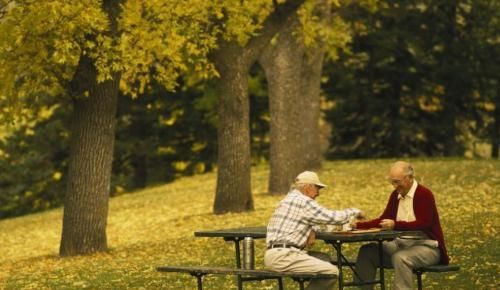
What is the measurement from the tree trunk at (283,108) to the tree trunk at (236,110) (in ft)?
14.3

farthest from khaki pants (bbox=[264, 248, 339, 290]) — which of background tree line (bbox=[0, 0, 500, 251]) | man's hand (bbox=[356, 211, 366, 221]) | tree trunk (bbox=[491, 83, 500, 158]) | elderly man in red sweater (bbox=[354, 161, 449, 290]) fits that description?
tree trunk (bbox=[491, 83, 500, 158])

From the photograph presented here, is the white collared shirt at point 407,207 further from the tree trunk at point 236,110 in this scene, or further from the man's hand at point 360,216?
the tree trunk at point 236,110

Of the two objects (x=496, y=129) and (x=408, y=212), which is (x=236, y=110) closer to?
(x=408, y=212)

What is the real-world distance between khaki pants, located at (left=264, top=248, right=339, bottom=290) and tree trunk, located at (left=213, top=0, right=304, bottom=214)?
13695 mm

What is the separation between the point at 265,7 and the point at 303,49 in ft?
20.2

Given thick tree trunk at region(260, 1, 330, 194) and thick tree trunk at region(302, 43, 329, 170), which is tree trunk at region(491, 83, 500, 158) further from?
thick tree trunk at region(260, 1, 330, 194)

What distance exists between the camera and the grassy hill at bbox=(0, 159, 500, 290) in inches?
656

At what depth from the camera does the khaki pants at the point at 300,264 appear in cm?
1197

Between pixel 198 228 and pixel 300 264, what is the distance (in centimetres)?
1305

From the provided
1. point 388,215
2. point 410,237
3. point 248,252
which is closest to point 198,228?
point 248,252

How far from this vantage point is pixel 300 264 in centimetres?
1198

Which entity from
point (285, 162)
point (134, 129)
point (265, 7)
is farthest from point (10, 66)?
point (134, 129)

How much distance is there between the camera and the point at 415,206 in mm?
12203

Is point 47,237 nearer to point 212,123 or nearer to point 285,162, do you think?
point 285,162
